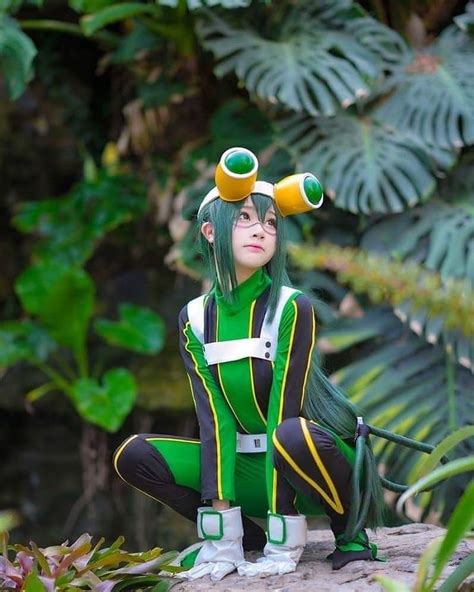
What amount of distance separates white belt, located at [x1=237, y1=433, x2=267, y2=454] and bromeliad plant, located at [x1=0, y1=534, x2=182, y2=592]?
22 cm

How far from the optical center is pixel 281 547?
1.70 meters

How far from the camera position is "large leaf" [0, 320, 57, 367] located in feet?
12.3

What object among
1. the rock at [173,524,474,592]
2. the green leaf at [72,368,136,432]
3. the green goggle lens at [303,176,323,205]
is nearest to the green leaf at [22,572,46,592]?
the rock at [173,524,474,592]

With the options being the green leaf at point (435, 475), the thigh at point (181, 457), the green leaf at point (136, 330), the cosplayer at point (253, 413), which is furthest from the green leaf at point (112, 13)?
the green leaf at point (435, 475)

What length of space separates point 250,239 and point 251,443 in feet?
1.18

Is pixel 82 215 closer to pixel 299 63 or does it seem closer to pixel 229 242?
pixel 299 63

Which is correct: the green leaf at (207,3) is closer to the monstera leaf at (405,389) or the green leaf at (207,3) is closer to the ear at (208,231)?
the monstera leaf at (405,389)

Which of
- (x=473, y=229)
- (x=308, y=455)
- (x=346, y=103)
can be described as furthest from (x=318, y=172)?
(x=308, y=455)

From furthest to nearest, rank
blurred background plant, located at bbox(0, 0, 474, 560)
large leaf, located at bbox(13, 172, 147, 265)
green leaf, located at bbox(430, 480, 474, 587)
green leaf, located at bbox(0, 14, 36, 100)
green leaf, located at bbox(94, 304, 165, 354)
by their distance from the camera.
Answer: large leaf, located at bbox(13, 172, 147, 265)
green leaf, located at bbox(94, 304, 165, 354)
green leaf, located at bbox(0, 14, 36, 100)
blurred background plant, located at bbox(0, 0, 474, 560)
green leaf, located at bbox(430, 480, 474, 587)

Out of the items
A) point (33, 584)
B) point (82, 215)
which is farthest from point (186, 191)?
point (33, 584)

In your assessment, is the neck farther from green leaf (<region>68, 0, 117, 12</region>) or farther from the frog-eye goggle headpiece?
green leaf (<region>68, 0, 117, 12</region>)

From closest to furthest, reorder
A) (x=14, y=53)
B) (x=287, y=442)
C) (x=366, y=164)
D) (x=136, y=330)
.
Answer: (x=287, y=442), (x=366, y=164), (x=14, y=53), (x=136, y=330)

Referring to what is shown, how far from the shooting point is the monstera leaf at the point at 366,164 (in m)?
3.13

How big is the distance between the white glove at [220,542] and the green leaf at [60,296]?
83.4 inches
